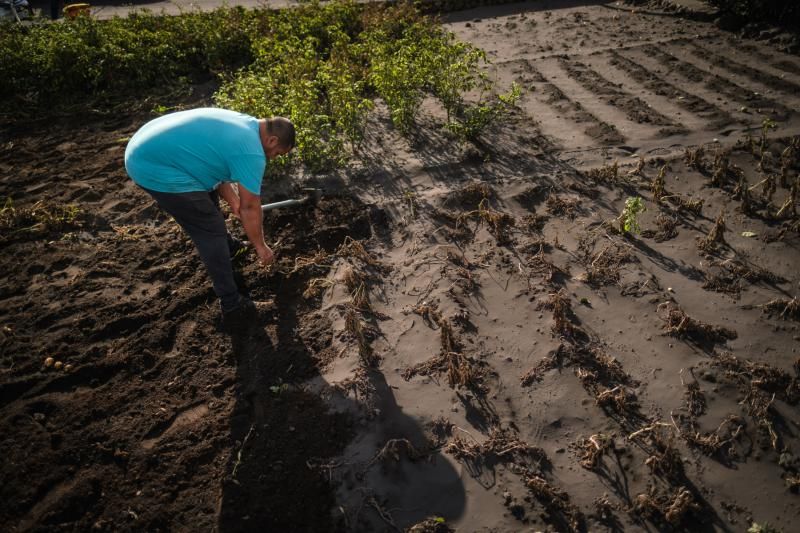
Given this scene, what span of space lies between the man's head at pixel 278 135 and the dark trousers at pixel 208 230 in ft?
1.96

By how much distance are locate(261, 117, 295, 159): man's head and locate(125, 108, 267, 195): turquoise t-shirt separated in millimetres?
96

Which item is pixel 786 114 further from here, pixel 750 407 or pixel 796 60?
pixel 750 407

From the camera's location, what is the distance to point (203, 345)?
3.94 metres

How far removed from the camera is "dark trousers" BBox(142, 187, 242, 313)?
3.54 metres

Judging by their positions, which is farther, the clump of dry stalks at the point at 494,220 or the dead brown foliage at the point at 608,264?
the clump of dry stalks at the point at 494,220

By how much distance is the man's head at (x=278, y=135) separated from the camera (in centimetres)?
346

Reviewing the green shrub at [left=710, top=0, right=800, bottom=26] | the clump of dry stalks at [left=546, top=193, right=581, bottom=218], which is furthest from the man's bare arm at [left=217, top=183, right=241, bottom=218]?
the green shrub at [left=710, top=0, right=800, bottom=26]

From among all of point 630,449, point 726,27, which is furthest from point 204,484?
point 726,27

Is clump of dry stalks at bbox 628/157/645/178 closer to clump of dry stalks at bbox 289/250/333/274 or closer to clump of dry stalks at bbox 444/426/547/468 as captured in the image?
clump of dry stalks at bbox 289/250/333/274

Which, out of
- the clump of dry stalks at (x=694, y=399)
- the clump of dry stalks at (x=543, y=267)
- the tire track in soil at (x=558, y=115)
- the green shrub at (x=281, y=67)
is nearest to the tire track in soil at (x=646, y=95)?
the tire track in soil at (x=558, y=115)

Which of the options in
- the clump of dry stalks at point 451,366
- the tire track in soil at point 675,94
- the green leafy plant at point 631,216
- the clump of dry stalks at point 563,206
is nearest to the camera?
the clump of dry stalks at point 451,366

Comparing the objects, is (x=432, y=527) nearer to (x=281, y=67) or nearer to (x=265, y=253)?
(x=265, y=253)

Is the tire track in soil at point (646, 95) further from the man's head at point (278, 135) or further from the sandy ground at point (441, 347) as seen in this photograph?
the man's head at point (278, 135)

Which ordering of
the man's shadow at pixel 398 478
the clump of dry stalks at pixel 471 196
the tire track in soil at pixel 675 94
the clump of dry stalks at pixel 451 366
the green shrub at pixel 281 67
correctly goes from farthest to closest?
the tire track in soil at pixel 675 94 → the green shrub at pixel 281 67 → the clump of dry stalks at pixel 471 196 → the clump of dry stalks at pixel 451 366 → the man's shadow at pixel 398 478
